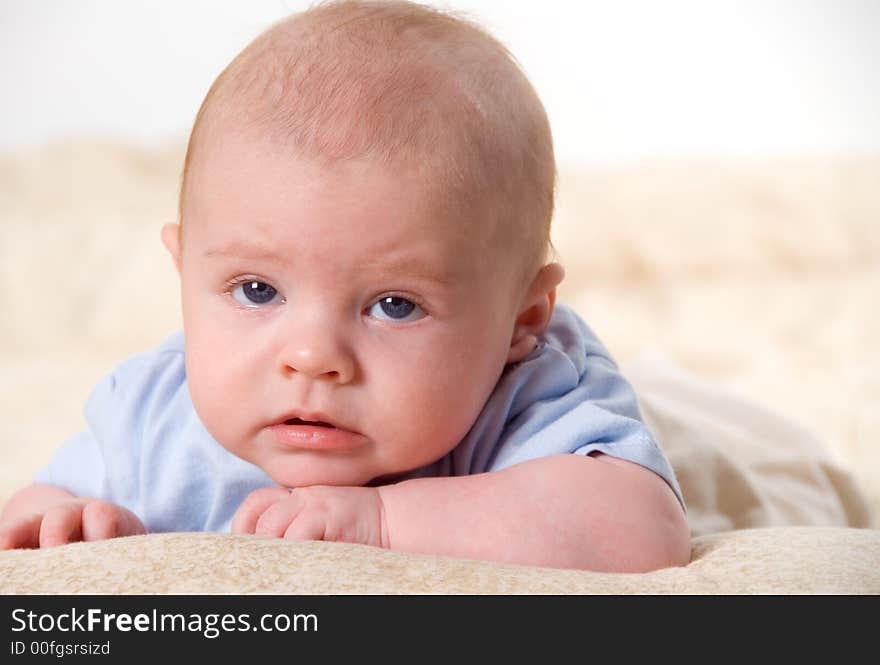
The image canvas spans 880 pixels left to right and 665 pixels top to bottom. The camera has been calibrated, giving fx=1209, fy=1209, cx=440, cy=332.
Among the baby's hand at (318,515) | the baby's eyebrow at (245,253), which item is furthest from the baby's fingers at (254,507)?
the baby's eyebrow at (245,253)

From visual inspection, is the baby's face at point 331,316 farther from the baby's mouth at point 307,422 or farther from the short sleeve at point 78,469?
the short sleeve at point 78,469

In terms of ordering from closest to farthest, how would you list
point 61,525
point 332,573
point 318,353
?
point 332,573 → point 318,353 → point 61,525

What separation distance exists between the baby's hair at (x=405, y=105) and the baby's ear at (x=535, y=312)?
0.08 ft

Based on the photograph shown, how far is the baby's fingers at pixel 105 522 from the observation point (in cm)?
124

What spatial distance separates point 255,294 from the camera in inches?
46.2

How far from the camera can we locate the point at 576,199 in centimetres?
358

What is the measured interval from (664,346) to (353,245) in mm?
1948

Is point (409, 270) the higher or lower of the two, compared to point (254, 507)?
higher

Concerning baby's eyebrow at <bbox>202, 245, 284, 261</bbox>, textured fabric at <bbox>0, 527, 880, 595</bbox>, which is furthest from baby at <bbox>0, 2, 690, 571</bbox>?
textured fabric at <bbox>0, 527, 880, 595</bbox>

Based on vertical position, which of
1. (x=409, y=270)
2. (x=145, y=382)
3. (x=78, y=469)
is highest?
(x=409, y=270)

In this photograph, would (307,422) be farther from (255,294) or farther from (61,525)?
(61,525)

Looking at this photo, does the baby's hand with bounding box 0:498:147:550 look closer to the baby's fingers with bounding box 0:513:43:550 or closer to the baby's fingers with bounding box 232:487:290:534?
the baby's fingers with bounding box 0:513:43:550

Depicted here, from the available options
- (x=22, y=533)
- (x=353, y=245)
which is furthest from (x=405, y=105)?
(x=22, y=533)

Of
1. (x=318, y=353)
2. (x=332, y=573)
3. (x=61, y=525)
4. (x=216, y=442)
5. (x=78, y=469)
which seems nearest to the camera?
(x=332, y=573)
